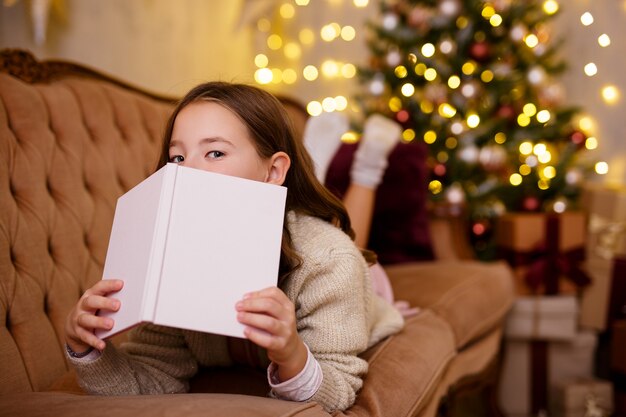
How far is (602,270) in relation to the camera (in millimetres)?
2271

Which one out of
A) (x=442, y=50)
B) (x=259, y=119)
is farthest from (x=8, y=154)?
(x=442, y=50)

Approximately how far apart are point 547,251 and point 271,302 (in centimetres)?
181

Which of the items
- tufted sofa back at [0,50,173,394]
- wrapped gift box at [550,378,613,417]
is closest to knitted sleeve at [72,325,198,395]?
tufted sofa back at [0,50,173,394]

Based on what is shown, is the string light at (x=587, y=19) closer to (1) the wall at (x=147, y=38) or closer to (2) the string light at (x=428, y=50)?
(2) the string light at (x=428, y=50)

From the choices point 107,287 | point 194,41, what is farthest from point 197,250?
point 194,41

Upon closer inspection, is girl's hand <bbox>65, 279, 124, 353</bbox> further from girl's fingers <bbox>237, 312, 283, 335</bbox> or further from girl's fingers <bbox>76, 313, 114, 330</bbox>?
girl's fingers <bbox>237, 312, 283, 335</bbox>

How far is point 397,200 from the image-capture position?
2102 mm

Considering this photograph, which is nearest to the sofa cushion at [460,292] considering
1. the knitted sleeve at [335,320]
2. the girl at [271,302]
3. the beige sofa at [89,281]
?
the beige sofa at [89,281]

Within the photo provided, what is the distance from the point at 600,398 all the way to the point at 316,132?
1.42 metres

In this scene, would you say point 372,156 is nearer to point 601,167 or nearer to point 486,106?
point 486,106

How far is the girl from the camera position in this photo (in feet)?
2.58

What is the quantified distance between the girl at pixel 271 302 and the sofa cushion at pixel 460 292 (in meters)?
0.59

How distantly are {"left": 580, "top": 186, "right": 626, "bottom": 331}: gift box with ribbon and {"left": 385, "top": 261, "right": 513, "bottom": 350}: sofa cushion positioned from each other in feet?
1.45

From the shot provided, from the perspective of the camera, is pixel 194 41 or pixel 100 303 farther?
pixel 194 41
